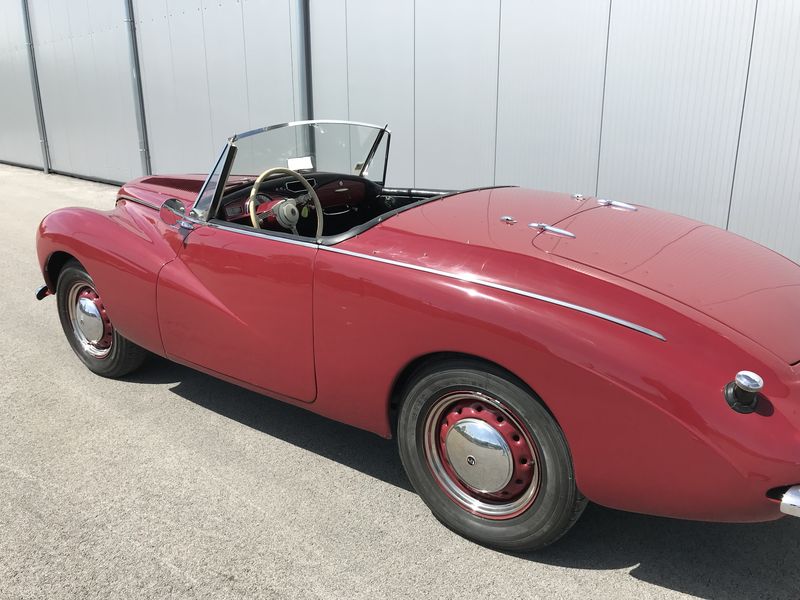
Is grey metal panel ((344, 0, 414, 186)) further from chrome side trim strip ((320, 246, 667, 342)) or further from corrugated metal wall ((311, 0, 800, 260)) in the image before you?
chrome side trim strip ((320, 246, 667, 342))

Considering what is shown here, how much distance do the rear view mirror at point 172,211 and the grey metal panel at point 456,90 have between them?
4195 millimetres

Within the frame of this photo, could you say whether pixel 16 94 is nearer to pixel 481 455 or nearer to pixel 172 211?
pixel 172 211

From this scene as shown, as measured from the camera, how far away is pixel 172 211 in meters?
3.40

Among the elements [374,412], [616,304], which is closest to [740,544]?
[616,304]

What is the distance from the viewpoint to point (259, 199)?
3316mm

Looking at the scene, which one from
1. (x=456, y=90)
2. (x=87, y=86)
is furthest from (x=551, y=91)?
(x=87, y=86)

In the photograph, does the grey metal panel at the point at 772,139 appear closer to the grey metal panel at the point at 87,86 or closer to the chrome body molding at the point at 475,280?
the chrome body molding at the point at 475,280

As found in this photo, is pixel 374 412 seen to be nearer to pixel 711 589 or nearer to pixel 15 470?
pixel 711 589

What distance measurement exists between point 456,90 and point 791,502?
591 centimetres

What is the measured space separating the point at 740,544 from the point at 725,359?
3.07ft

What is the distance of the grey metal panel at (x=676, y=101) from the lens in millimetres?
5301

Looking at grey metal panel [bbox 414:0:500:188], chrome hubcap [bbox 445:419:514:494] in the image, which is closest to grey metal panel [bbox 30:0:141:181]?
grey metal panel [bbox 414:0:500:188]

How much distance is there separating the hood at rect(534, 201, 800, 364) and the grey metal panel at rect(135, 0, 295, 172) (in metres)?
6.75

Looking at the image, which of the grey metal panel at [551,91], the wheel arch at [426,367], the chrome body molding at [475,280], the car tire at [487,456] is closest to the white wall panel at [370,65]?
the grey metal panel at [551,91]
